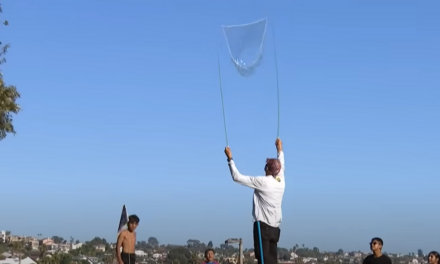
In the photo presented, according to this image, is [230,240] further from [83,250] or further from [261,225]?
[83,250]

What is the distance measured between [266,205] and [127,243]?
4.40 meters

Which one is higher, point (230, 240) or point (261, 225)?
point (230, 240)

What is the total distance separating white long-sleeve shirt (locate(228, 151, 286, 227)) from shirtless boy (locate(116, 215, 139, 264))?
4.06 meters

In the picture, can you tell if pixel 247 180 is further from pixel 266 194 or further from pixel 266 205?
pixel 266 205

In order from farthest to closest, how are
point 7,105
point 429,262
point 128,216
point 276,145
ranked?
1. point 7,105
2. point 128,216
3. point 429,262
4. point 276,145

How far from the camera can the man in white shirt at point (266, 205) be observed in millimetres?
9430

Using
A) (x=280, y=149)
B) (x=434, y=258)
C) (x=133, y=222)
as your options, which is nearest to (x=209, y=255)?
(x=133, y=222)

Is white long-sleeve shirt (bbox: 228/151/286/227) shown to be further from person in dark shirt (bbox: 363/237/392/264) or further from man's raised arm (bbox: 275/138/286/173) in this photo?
person in dark shirt (bbox: 363/237/392/264)

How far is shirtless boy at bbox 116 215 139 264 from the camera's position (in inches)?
517

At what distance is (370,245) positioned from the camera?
11.0 meters

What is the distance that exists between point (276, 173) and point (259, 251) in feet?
3.37

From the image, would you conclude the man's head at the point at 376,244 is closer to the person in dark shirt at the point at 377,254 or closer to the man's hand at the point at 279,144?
the person in dark shirt at the point at 377,254

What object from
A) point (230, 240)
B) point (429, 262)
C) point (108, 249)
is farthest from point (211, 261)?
point (108, 249)

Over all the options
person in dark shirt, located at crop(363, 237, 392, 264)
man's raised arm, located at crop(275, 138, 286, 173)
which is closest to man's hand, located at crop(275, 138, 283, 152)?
man's raised arm, located at crop(275, 138, 286, 173)
